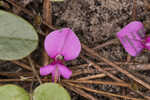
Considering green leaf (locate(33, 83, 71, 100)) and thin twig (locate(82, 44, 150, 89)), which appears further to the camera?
thin twig (locate(82, 44, 150, 89))

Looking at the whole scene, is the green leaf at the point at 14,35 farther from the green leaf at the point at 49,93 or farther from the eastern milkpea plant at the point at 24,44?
the green leaf at the point at 49,93

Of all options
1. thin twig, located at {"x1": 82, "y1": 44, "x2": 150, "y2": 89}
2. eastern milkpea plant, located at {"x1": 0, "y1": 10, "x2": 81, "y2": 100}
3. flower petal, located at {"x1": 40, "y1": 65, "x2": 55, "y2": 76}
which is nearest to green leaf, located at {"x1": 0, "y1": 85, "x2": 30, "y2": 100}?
eastern milkpea plant, located at {"x1": 0, "y1": 10, "x2": 81, "y2": 100}

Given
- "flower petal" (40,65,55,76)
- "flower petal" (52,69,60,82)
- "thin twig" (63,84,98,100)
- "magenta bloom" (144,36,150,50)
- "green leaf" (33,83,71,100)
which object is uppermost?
"magenta bloom" (144,36,150,50)

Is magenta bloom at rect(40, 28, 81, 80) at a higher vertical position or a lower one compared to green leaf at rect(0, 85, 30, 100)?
higher

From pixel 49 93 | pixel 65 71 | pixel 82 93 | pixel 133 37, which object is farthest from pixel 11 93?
pixel 133 37

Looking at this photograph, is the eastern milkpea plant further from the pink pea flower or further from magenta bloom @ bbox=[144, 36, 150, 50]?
magenta bloom @ bbox=[144, 36, 150, 50]

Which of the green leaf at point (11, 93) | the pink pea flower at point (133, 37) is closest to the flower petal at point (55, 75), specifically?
the green leaf at point (11, 93)

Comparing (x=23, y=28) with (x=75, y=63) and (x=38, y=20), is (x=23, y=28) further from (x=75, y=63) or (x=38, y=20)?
(x=75, y=63)
